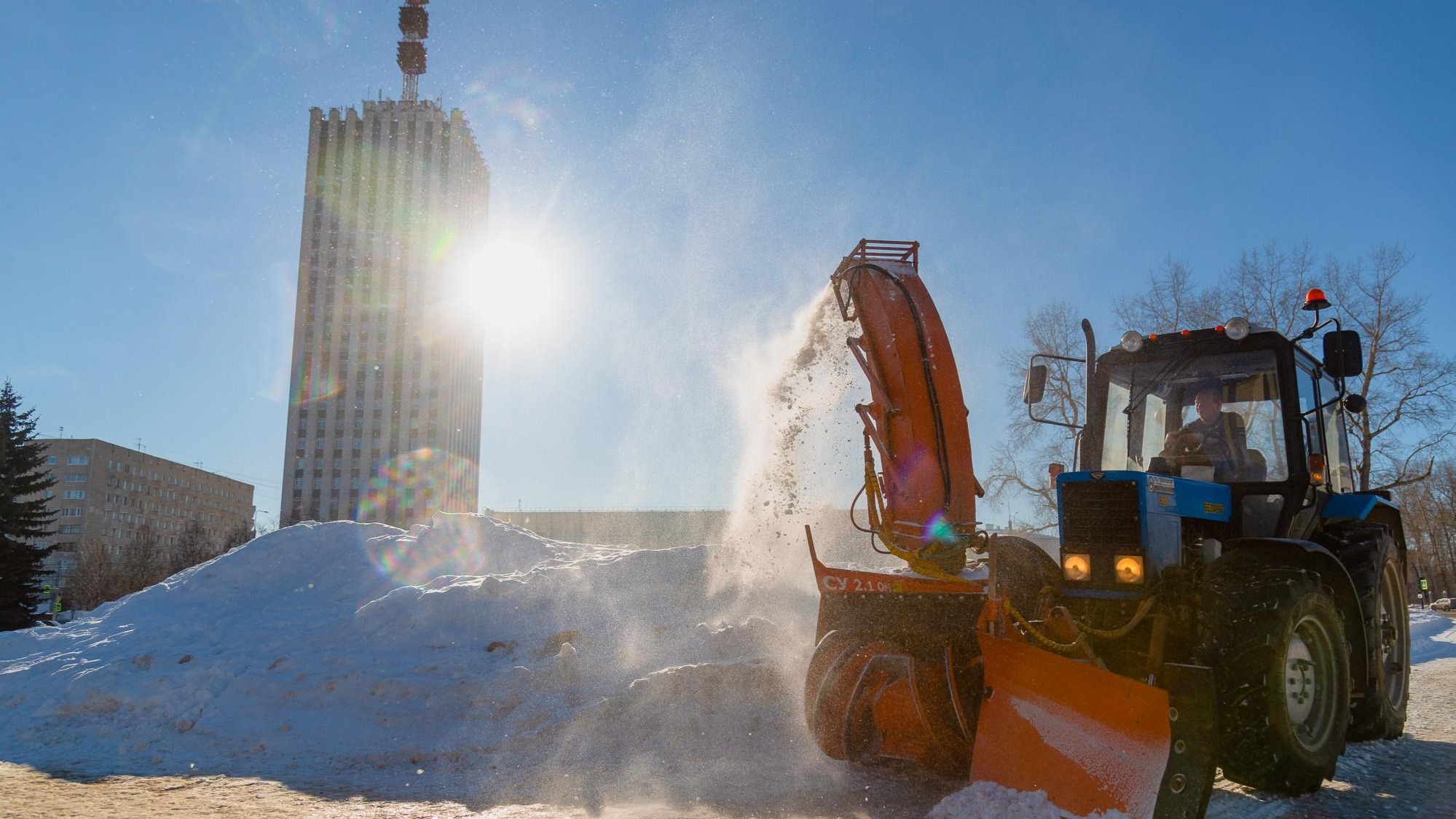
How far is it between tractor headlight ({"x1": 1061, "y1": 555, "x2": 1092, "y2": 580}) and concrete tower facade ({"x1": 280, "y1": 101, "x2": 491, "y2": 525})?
70415 mm

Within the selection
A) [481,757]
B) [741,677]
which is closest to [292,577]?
[481,757]

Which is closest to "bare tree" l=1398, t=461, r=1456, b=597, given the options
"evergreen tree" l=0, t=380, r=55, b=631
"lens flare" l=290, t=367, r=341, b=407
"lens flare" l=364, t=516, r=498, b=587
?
"lens flare" l=364, t=516, r=498, b=587

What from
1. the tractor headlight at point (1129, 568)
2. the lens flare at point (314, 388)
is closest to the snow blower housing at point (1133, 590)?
the tractor headlight at point (1129, 568)

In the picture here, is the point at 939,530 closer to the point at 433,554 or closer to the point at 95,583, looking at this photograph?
the point at 433,554

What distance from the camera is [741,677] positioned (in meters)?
7.47

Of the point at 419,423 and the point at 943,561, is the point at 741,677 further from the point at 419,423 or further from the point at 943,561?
the point at 419,423

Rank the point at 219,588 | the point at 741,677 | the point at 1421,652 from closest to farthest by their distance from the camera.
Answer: the point at 741,677 < the point at 219,588 < the point at 1421,652

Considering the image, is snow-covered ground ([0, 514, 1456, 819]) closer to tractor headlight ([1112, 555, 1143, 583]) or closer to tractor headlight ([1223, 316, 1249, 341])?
tractor headlight ([1112, 555, 1143, 583])

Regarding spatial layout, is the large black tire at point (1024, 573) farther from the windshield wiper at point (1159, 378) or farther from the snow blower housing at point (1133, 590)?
the windshield wiper at point (1159, 378)

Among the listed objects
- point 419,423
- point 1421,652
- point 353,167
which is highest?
point 353,167

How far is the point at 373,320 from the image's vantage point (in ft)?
234

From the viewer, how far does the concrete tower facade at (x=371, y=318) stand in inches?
2790

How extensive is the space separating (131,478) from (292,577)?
82786 mm

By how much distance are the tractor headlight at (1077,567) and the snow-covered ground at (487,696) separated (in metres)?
1.34
